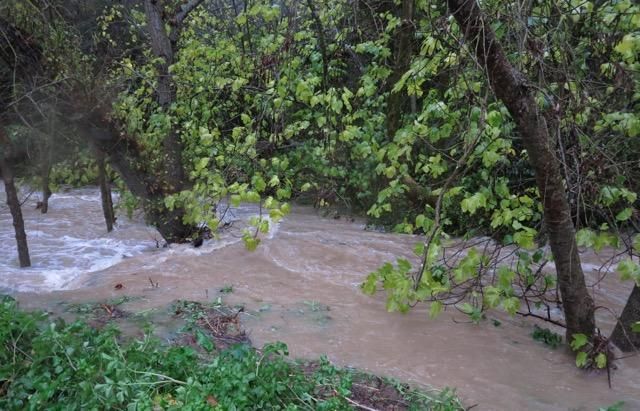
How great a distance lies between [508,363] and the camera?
4.79 metres

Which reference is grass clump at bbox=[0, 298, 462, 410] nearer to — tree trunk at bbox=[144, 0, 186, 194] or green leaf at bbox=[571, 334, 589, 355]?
green leaf at bbox=[571, 334, 589, 355]

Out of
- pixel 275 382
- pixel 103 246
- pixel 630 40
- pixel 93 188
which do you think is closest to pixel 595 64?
pixel 630 40

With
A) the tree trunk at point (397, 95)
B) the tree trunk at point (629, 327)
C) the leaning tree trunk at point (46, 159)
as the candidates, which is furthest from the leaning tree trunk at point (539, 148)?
the leaning tree trunk at point (46, 159)

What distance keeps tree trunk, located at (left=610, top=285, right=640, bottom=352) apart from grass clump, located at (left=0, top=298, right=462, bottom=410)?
1.81 meters

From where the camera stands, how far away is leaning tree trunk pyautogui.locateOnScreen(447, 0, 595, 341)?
353 centimetres

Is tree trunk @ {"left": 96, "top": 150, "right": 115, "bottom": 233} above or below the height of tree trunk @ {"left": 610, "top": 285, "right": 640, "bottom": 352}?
above

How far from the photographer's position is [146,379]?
3.34m

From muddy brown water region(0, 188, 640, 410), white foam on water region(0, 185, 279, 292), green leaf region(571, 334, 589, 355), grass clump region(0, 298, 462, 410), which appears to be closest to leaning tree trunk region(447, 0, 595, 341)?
green leaf region(571, 334, 589, 355)

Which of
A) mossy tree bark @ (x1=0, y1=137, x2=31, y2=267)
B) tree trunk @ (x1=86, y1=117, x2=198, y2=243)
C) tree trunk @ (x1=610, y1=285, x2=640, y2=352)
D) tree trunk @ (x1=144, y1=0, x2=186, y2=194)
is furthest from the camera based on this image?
tree trunk @ (x1=144, y1=0, x2=186, y2=194)

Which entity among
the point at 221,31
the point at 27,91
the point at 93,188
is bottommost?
the point at 93,188

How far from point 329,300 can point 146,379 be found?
2.99 m

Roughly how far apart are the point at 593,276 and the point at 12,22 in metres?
7.42

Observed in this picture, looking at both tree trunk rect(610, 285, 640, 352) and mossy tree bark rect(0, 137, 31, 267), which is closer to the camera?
tree trunk rect(610, 285, 640, 352)

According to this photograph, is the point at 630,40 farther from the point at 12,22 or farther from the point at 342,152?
the point at 342,152
